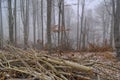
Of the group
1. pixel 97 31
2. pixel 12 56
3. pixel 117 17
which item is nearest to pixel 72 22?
pixel 97 31

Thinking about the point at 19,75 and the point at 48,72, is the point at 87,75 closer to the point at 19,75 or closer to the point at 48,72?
the point at 48,72

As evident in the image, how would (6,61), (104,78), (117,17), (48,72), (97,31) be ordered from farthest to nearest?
(97,31), (117,17), (6,61), (104,78), (48,72)

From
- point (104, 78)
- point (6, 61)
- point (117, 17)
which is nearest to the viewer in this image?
point (104, 78)

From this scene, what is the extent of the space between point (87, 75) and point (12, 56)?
1.31 meters

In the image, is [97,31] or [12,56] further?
[97,31]

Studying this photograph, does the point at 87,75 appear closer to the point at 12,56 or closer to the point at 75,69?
the point at 75,69

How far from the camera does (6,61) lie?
152 inches

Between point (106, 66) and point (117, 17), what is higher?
point (117, 17)

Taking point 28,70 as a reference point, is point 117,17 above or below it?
above

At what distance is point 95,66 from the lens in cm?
391

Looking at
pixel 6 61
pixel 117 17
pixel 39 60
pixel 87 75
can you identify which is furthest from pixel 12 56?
pixel 117 17

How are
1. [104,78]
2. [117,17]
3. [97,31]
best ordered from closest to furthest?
[104,78], [117,17], [97,31]

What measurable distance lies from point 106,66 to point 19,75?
1.41 m

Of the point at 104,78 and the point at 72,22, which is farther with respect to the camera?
the point at 72,22
